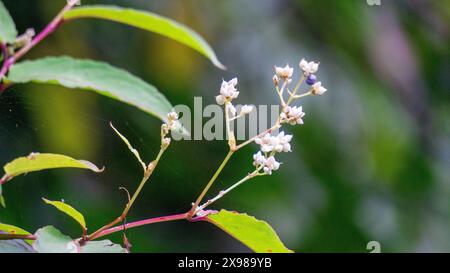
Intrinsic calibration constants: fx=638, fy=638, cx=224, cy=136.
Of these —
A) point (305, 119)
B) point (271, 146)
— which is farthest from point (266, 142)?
point (305, 119)

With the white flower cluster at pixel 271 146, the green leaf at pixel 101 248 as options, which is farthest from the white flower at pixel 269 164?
the green leaf at pixel 101 248

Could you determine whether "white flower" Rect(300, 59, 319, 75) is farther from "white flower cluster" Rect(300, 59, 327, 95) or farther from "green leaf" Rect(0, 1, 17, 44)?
"green leaf" Rect(0, 1, 17, 44)

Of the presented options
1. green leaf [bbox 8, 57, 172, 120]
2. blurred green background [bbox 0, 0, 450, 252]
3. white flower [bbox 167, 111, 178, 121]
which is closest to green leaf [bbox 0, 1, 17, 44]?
green leaf [bbox 8, 57, 172, 120]

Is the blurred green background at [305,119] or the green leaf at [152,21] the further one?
the blurred green background at [305,119]

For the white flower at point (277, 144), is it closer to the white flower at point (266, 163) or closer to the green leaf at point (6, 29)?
the white flower at point (266, 163)

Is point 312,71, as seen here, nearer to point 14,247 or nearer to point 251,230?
point 251,230
